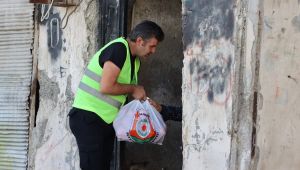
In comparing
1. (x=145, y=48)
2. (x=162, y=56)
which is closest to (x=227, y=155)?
(x=145, y=48)

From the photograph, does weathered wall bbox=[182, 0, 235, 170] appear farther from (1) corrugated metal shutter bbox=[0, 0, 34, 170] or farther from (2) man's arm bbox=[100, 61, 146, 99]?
(1) corrugated metal shutter bbox=[0, 0, 34, 170]

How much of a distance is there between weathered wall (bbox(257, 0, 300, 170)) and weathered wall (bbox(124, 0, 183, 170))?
1724mm

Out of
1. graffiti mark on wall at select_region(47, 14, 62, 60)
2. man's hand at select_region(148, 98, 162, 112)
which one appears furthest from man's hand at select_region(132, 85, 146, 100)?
graffiti mark on wall at select_region(47, 14, 62, 60)

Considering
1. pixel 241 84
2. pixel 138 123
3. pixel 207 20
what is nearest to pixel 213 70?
pixel 241 84

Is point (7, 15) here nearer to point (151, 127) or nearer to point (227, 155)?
point (151, 127)

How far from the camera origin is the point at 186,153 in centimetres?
492

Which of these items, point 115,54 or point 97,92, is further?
point 97,92

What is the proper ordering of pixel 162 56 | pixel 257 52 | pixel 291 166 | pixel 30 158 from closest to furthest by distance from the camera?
pixel 257 52 < pixel 291 166 < pixel 30 158 < pixel 162 56

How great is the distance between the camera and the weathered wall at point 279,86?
4.70 meters

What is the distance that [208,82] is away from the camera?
475 cm

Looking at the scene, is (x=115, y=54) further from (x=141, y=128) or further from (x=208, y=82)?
(x=208, y=82)

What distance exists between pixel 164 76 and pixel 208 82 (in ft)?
→ 5.69

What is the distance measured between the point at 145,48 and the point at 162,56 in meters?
1.57

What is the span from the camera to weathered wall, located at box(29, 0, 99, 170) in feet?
18.5
